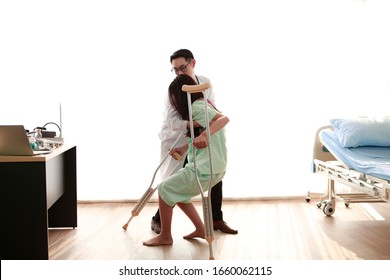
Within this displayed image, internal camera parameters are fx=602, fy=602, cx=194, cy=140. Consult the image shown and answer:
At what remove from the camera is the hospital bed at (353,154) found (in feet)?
11.7

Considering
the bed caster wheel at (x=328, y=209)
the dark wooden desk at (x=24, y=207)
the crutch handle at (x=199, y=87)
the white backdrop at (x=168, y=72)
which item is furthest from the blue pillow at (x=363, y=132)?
the dark wooden desk at (x=24, y=207)

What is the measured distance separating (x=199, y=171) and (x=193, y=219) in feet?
1.33

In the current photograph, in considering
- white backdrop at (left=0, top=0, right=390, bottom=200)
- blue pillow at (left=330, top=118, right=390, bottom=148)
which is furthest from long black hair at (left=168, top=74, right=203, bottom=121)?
white backdrop at (left=0, top=0, right=390, bottom=200)

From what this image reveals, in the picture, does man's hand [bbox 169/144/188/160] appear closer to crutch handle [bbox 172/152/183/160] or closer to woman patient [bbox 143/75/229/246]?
crutch handle [bbox 172/152/183/160]

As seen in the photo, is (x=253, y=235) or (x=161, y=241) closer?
(x=161, y=241)

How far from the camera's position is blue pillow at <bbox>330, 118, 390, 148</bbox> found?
396 centimetres

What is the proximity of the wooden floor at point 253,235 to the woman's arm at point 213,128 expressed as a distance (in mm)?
612

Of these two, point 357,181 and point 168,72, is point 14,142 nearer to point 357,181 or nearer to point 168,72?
point 357,181

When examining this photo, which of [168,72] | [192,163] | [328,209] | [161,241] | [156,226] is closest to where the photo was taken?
[192,163]

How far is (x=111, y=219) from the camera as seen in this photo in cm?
421

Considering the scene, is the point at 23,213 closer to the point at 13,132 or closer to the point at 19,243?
the point at 19,243

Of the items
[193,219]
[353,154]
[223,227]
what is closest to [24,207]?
[193,219]

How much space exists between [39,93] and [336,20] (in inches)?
96.7

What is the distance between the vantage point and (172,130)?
143 inches
